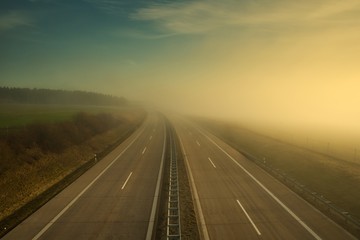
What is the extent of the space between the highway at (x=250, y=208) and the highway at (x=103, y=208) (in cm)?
337

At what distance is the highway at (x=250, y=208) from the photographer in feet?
51.6

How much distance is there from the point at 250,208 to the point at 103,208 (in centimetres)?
953

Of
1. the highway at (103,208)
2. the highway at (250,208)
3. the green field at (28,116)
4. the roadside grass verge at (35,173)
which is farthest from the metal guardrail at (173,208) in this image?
the green field at (28,116)

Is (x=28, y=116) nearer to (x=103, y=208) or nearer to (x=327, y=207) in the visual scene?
(x=103, y=208)

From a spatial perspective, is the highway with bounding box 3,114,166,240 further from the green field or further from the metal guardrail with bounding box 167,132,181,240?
the green field

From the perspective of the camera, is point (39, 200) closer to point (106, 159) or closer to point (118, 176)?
point (118, 176)

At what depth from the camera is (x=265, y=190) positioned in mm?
23156

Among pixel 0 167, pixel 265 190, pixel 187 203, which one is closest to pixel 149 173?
pixel 187 203

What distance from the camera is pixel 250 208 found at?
19.3 metres

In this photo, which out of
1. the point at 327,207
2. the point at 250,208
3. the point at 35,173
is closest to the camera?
the point at 327,207

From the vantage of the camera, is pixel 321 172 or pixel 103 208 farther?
pixel 321 172

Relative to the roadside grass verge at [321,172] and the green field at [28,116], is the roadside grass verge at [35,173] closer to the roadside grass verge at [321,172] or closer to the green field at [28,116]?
the green field at [28,116]

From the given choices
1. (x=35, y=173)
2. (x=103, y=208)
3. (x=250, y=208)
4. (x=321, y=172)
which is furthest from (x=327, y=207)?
(x=35, y=173)

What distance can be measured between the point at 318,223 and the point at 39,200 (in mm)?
18350
